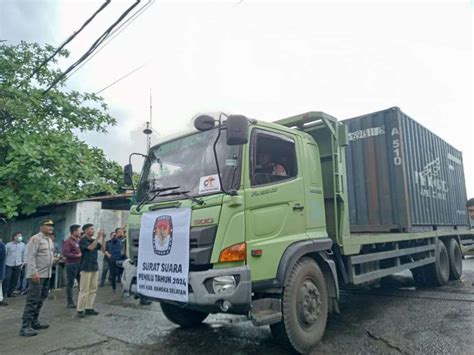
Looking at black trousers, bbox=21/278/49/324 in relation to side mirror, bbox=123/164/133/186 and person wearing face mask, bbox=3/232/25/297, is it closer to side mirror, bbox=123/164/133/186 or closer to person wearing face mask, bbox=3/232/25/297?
side mirror, bbox=123/164/133/186

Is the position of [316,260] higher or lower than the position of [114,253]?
higher

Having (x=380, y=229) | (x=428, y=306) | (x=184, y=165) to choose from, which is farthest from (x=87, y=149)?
(x=428, y=306)

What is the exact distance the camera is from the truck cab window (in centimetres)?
400

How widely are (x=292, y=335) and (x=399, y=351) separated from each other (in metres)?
1.30

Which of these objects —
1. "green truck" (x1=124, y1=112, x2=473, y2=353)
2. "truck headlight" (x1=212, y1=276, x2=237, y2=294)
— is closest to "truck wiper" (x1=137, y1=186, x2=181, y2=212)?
"green truck" (x1=124, y1=112, x2=473, y2=353)

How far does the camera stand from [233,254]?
3627 mm

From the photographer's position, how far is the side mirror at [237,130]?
3.56 m

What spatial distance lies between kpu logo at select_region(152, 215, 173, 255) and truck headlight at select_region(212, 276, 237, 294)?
71cm

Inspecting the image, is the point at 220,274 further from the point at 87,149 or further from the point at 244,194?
the point at 87,149

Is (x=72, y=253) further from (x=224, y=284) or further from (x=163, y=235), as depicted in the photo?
(x=224, y=284)

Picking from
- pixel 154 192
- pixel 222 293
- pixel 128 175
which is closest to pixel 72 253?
pixel 128 175

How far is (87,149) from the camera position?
1148cm

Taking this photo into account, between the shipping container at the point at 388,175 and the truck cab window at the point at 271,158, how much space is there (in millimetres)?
2721

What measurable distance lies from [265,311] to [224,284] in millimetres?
565
